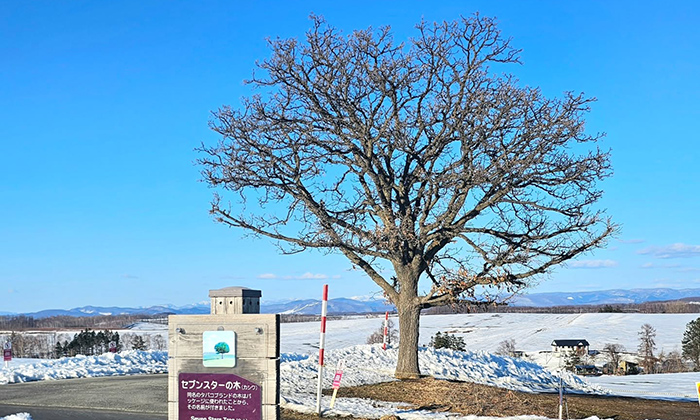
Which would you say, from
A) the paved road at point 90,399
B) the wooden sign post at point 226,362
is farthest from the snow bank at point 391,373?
the wooden sign post at point 226,362

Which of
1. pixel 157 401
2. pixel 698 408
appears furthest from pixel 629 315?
pixel 157 401

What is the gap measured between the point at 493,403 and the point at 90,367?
14331 millimetres

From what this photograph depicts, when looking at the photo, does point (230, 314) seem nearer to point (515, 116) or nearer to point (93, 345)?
point (515, 116)

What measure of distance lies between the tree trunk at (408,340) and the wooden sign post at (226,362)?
A: 1171cm

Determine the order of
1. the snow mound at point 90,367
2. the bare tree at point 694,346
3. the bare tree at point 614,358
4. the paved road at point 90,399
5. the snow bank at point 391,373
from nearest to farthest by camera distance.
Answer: the paved road at point 90,399, the snow bank at point 391,373, the snow mound at point 90,367, the bare tree at point 694,346, the bare tree at point 614,358

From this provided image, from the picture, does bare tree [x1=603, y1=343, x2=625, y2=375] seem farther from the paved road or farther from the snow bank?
the paved road

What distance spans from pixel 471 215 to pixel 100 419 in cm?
1156

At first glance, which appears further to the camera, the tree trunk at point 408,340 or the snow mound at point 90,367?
the snow mound at point 90,367

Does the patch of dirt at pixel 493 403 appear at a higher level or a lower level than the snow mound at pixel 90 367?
lower

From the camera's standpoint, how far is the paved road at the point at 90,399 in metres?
14.4

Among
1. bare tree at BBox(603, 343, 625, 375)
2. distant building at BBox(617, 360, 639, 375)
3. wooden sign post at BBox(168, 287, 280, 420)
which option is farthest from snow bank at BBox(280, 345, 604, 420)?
bare tree at BBox(603, 343, 625, 375)

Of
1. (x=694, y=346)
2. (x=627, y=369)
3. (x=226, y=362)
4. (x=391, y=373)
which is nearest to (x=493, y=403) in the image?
(x=391, y=373)

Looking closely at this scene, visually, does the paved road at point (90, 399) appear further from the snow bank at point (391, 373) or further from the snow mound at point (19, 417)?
the snow bank at point (391, 373)

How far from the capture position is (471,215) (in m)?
20.5
